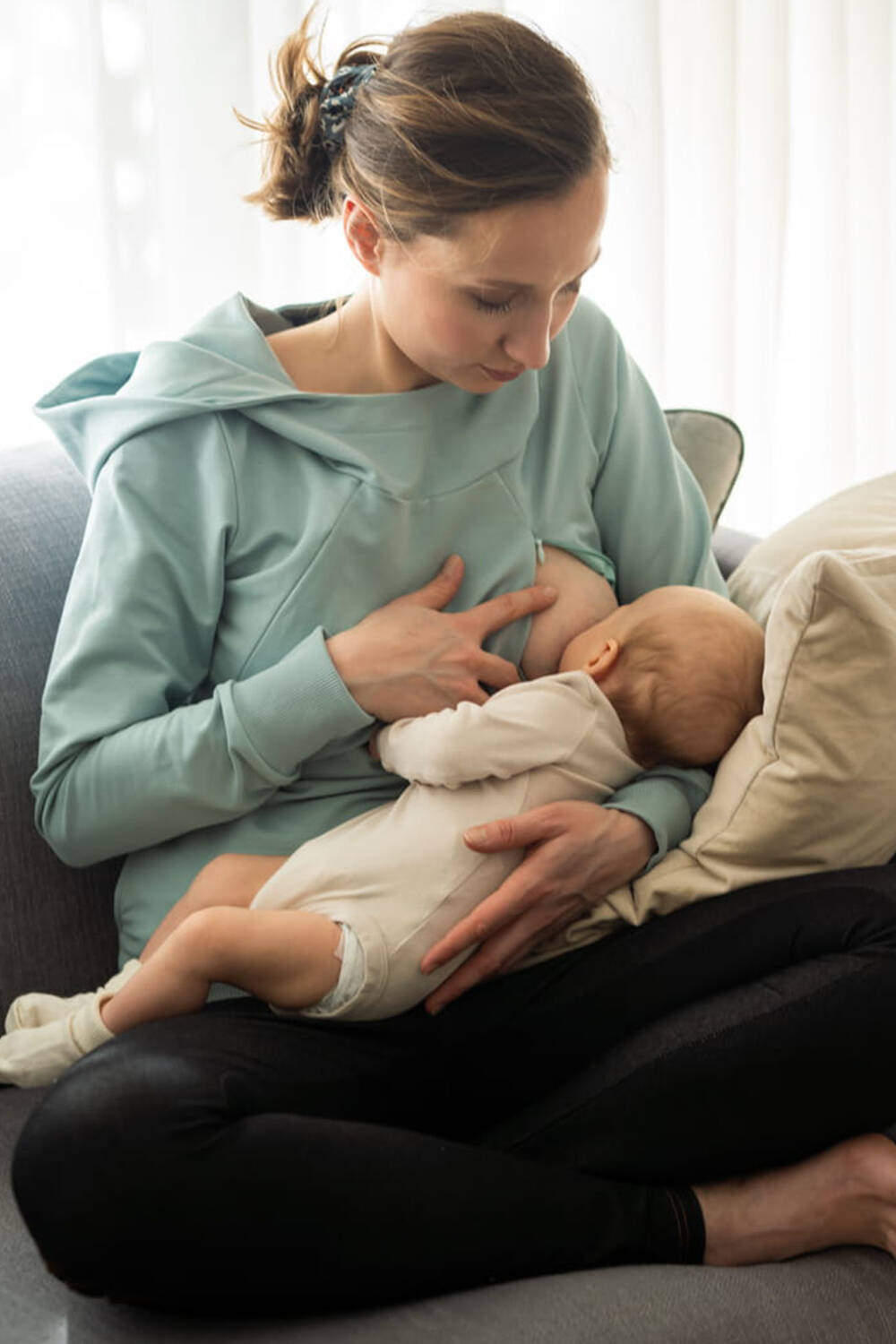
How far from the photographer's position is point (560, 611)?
1566 millimetres

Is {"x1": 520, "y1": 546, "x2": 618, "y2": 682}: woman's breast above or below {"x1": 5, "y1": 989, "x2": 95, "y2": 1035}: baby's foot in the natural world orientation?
above

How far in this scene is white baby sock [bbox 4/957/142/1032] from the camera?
139 cm

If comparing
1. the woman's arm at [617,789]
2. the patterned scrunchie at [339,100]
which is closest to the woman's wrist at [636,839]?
the woman's arm at [617,789]

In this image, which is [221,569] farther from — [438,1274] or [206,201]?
[206,201]

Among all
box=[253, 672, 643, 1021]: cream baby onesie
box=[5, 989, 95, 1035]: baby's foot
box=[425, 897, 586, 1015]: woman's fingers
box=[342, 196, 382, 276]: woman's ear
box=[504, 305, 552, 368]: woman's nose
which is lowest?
box=[5, 989, 95, 1035]: baby's foot

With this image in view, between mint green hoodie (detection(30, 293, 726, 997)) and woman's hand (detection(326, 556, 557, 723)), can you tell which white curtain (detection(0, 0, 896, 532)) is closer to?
mint green hoodie (detection(30, 293, 726, 997))

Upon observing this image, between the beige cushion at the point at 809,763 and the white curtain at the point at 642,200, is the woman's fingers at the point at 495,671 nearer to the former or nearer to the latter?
the beige cushion at the point at 809,763

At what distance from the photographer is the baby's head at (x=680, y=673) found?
57.1 inches

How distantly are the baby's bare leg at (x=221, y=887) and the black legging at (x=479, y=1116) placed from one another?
0.10m

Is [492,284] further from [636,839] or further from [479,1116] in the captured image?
[479,1116]

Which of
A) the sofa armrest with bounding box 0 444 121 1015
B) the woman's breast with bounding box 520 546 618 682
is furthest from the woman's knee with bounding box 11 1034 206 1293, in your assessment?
the woman's breast with bounding box 520 546 618 682

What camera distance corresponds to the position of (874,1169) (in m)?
1.26

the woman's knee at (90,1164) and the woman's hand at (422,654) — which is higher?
the woman's hand at (422,654)

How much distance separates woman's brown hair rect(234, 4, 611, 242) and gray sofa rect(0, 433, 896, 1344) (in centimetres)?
53
